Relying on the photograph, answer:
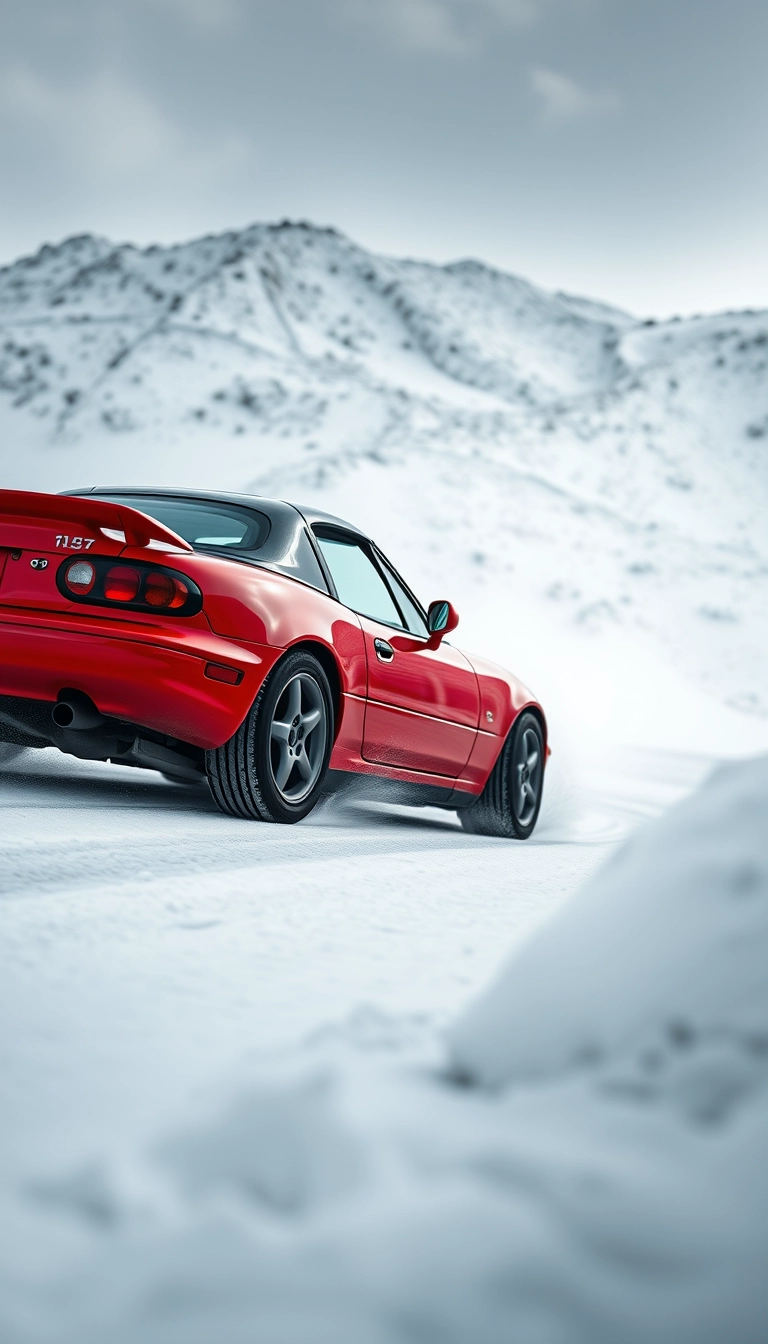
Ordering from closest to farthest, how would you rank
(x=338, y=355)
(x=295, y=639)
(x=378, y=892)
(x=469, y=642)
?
(x=378, y=892), (x=295, y=639), (x=469, y=642), (x=338, y=355)

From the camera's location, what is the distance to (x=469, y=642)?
17.8m

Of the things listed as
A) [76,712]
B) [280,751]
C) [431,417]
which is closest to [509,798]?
[280,751]

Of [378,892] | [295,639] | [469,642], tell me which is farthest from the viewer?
[469,642]

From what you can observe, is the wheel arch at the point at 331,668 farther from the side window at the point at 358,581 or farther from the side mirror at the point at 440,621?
the side mirror at the point at 440,621

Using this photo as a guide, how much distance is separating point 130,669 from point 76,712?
248mm

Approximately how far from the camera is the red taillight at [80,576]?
390 cm

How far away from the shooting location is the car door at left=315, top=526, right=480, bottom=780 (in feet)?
15.8

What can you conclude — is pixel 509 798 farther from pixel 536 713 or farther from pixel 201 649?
pixel 201 649

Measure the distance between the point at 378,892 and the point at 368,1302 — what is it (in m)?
1.91

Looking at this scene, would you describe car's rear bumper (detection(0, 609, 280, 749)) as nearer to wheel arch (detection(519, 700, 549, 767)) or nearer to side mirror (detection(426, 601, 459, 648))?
side mirror (detection(426, 601, 459, 648))

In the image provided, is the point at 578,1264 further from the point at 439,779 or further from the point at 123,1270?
the point at 439,779

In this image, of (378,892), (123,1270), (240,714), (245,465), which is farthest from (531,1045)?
(245,465)

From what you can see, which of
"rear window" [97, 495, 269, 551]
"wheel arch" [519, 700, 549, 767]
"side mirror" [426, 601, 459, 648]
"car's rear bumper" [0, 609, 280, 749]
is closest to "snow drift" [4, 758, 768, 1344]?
"car's rear bumper" [0, 609, 280, 749]

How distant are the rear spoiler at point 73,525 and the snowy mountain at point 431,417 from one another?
16.0 meters
